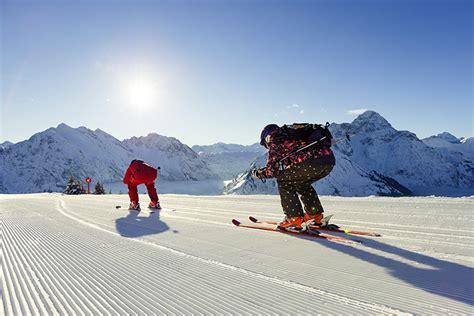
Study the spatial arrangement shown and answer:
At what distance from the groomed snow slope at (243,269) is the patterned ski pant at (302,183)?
2.19 ft

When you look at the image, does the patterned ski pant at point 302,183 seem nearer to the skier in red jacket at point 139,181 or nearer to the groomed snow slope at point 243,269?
the groomed snow slope at point 243,269

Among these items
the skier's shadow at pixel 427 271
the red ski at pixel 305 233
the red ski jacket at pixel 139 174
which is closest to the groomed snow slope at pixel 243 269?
the skier's shadow at pixel 427 271

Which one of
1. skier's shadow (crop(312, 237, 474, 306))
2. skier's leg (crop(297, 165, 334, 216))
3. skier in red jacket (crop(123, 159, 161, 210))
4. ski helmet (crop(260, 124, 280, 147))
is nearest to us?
skier's shadow (crop(312, 237, 474, 306))

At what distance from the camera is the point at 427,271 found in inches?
121

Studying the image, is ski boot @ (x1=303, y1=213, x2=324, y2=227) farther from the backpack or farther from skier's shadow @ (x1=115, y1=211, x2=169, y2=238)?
skier's shadow @ (x1=115, y1=211, x2=169, y2=238)

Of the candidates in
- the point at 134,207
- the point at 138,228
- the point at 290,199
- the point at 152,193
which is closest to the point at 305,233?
the point at 290,199

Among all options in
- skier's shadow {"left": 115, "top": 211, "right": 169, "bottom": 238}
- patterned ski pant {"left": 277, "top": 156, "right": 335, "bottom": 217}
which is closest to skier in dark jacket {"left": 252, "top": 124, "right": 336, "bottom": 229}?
patterned ski pant {"left": 277, "top": 156, "right": 335, "bottom": 217}

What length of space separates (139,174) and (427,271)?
8.38 m

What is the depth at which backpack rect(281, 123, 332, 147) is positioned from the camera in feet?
17.4

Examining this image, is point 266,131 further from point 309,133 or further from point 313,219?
point 313,219

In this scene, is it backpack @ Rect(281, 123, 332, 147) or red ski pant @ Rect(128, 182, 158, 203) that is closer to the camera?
backpack @ Rect(281, 123, 332, 147)

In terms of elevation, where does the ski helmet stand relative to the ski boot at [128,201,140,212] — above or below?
above

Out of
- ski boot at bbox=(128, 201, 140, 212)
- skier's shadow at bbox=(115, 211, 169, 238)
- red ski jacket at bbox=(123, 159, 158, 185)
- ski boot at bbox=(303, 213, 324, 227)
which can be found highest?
red ski jacket at bbox=(123, 159, 158, 185)

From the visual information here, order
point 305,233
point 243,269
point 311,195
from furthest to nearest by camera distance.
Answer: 1. point 311,195
2. point 305,233
3. point 243,269
